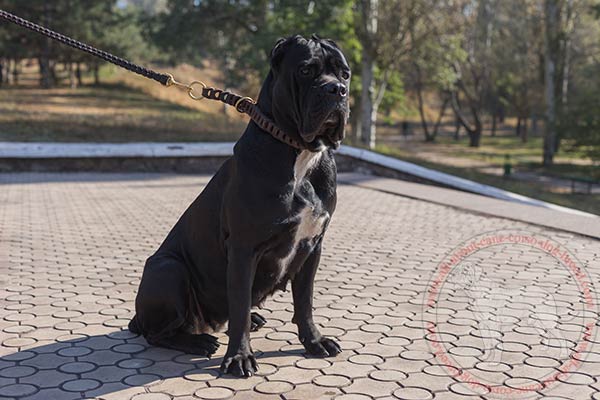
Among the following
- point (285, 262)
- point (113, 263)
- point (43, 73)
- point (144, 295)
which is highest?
point (43, 73)

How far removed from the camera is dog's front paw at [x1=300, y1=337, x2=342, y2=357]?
12.4ft

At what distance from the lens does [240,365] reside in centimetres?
345

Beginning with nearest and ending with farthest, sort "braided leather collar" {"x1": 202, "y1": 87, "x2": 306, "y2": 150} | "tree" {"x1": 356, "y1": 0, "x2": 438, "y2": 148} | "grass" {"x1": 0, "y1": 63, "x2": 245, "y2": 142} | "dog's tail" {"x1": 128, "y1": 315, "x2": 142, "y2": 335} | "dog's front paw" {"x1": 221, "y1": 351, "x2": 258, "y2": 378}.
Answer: "braided leather collar" {"x1": 202, "y1": 87, "x2": 306, "y2": 150}
"dog's front paw" {"x1": 221, "y1": 351, "x2": 258, "y2": 378}
"dog's tail" {"x1": 128, "y1": 315, "x2": 142, "y2": 335}
"grass" {"x1": 0, "y1": 63, "x2": 245, "y2": 142}
"tree" {"x1": 356, "y1": 0, "x2": 438, "y2": 148}

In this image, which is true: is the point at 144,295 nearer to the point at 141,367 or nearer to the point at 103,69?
the point at 141,367

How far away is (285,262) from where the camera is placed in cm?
352

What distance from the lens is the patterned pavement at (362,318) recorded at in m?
3.37

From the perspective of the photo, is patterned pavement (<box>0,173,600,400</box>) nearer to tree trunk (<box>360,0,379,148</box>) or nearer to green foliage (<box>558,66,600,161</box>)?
tree trunk (<box>360,0,379,148</box>)

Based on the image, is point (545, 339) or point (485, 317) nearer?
point (545, 339)

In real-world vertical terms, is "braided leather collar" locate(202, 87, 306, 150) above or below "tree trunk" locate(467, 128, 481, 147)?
above

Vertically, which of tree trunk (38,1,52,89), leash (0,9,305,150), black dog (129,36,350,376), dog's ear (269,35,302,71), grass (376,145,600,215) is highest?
tree trunk (38,1,52,89)

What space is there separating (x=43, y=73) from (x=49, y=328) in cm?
2992

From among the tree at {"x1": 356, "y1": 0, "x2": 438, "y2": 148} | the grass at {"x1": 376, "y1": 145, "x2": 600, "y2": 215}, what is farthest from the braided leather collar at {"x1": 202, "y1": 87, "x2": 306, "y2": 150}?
the tree at {"x1": 356, "y1": 0, "x2": 438, "y2": 148}

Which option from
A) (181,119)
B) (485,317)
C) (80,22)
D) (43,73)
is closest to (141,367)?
(485,317)

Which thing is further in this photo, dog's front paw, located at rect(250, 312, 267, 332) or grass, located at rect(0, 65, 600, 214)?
grass, located at rect(0, 65, 600, 214)
